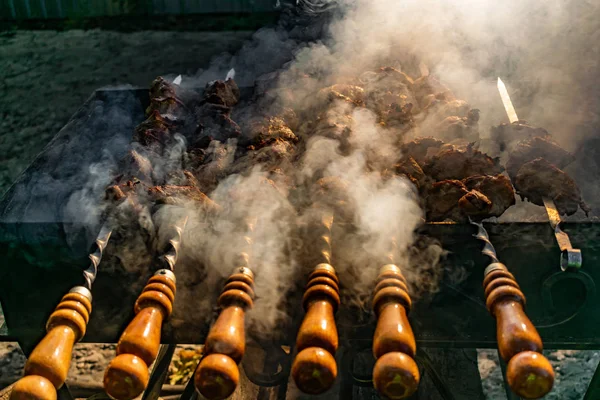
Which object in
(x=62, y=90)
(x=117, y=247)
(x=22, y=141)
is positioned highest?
(x=117, y=247)

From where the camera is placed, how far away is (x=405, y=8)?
154 inches

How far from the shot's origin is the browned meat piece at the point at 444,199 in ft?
6.59

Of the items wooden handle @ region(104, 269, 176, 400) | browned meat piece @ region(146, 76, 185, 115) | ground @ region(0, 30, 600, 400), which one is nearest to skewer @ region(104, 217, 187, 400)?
wooden handle @ region(104, 269, 176, 400)

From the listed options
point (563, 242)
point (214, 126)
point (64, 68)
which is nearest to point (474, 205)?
point (563, 242)

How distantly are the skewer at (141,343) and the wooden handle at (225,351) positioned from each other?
5.5 inches

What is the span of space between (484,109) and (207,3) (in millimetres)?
3121

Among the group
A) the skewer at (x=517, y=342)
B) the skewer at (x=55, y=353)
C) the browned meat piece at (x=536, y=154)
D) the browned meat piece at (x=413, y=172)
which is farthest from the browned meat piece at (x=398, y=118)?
the skewer at (x=55, y=353)

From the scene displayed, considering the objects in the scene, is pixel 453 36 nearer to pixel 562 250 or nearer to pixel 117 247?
pixel 562 250

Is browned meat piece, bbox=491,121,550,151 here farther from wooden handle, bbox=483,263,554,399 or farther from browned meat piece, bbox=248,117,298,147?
wooden handle, bbox=483,263,554,399

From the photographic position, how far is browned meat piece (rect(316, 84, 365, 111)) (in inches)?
109

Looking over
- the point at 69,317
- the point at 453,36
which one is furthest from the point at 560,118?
the point at 69,317

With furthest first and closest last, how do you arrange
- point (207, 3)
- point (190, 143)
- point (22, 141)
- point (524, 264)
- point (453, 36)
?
point (22, 141) < point (207, 3) < point (453, 36) < point (190, 143) < point (524, 264)

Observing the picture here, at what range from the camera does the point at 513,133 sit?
263cm

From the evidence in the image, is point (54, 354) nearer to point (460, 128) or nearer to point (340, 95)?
point (340, 95)
